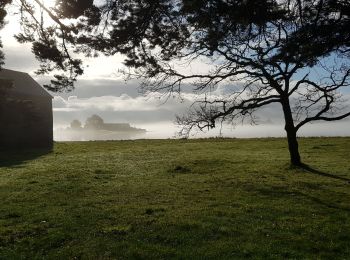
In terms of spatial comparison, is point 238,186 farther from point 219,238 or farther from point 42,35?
point 42,35

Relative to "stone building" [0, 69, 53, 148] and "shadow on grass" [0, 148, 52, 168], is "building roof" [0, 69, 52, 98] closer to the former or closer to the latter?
"stone building" [0, 69, 53, 148]

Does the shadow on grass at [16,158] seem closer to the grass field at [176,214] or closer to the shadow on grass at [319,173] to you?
the grass field at [176,214]

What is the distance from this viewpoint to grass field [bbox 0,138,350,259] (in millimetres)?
10344

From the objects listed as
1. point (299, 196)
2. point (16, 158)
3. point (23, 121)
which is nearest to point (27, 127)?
point (23, 121)

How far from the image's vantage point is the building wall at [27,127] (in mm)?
55756

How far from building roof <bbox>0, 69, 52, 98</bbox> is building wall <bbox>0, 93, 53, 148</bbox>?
2.12 feet

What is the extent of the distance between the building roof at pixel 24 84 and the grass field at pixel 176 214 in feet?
131

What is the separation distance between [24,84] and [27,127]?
9515mm

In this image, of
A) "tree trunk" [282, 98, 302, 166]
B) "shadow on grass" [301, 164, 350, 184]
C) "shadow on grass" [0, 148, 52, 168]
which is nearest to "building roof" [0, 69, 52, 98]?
"shadow on grass" [0, 148, 52, 168]

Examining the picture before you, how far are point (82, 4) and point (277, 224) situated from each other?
10.3m

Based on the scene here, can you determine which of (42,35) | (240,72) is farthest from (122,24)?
(240,72)

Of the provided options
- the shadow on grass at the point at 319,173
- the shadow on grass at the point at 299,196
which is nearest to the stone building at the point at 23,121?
the shadow on grass at the point at 319,173

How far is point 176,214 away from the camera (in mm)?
13844

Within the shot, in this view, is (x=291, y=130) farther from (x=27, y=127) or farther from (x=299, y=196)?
(x=27, y=127)
